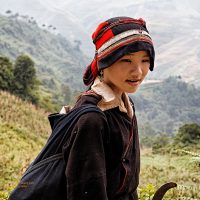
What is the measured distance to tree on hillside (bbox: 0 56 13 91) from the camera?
17750mm

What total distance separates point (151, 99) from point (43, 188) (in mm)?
95625

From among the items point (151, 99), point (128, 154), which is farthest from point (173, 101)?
point (128, 154)

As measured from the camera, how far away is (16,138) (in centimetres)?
934

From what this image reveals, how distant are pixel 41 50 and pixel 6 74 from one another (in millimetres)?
84942

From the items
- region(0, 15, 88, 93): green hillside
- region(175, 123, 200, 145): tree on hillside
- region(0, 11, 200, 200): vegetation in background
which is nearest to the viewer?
region(0, 11, 200, 200): vegetation in background

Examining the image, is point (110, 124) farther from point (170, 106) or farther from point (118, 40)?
point (170, 106)

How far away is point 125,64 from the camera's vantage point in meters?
1.83

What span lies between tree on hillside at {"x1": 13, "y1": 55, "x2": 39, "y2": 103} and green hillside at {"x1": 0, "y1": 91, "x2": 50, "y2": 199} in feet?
19.2

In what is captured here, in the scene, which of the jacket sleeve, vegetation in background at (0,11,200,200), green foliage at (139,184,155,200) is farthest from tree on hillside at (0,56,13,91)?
the jacket sleeve

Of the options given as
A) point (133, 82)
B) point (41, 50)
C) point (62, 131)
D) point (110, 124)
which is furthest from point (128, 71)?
point (41, 50)

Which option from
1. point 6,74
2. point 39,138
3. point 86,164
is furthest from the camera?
point 6,74

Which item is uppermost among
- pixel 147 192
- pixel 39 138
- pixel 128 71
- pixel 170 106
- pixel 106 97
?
pixel 128 71

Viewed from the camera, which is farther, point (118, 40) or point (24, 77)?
point (24, 77)

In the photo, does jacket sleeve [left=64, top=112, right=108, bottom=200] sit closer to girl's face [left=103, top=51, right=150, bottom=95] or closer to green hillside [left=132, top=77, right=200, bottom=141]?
girl's face [left=103, top=51, right=150, bottom=95]
